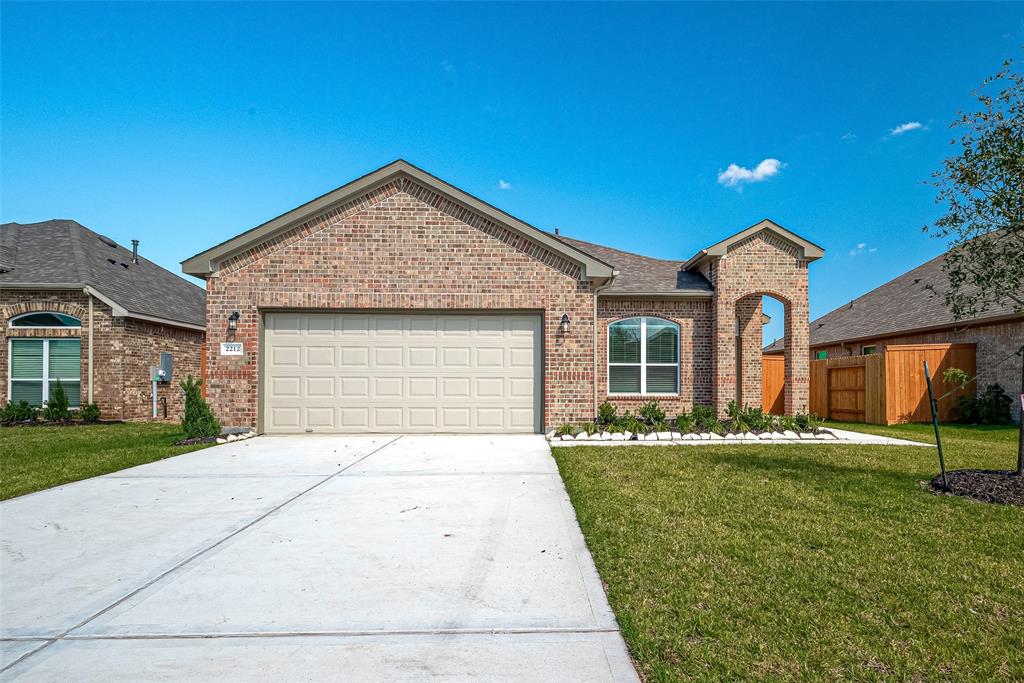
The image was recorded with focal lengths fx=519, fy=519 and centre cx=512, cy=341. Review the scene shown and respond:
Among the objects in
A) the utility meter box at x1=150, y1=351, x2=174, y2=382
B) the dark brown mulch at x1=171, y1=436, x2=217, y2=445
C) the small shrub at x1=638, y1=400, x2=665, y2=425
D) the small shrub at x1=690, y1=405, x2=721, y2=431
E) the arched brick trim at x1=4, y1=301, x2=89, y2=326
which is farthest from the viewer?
the utility meter box at x1=150, y1=351, x2=174, y2=382

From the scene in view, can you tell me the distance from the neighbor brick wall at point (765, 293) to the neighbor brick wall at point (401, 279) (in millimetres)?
4331

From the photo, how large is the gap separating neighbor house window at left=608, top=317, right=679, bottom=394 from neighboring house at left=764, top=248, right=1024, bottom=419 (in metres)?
5.51

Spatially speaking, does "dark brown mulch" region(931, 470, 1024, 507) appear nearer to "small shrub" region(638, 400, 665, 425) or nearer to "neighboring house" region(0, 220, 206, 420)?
"small shrub" region(638, 400, 665, 425)

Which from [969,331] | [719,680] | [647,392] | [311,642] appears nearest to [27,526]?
[311,642]

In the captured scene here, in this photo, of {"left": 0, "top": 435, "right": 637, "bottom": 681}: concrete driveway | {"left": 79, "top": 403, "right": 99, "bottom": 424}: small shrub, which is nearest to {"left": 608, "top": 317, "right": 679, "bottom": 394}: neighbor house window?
{"left": 0, "top": 435, "right": 637, "bottom": 681}: concrete driveway

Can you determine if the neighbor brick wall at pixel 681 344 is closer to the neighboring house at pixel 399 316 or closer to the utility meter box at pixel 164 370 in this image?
the neighboring house at pixel 399 316

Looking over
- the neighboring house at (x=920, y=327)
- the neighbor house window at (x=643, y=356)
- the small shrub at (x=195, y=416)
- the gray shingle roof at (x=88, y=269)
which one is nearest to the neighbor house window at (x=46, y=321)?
the gray shingle roof at (x=88, y=269)

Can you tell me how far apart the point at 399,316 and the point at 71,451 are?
6.33 meters

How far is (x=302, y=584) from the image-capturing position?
3627 millimetres

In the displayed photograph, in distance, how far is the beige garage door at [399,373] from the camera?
36.6ft

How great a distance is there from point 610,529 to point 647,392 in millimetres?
9570

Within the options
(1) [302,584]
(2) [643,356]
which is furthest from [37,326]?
(2) [643,356]

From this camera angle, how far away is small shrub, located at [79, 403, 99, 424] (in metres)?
14.1

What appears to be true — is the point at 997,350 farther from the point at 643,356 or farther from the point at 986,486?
the point at 986,486
